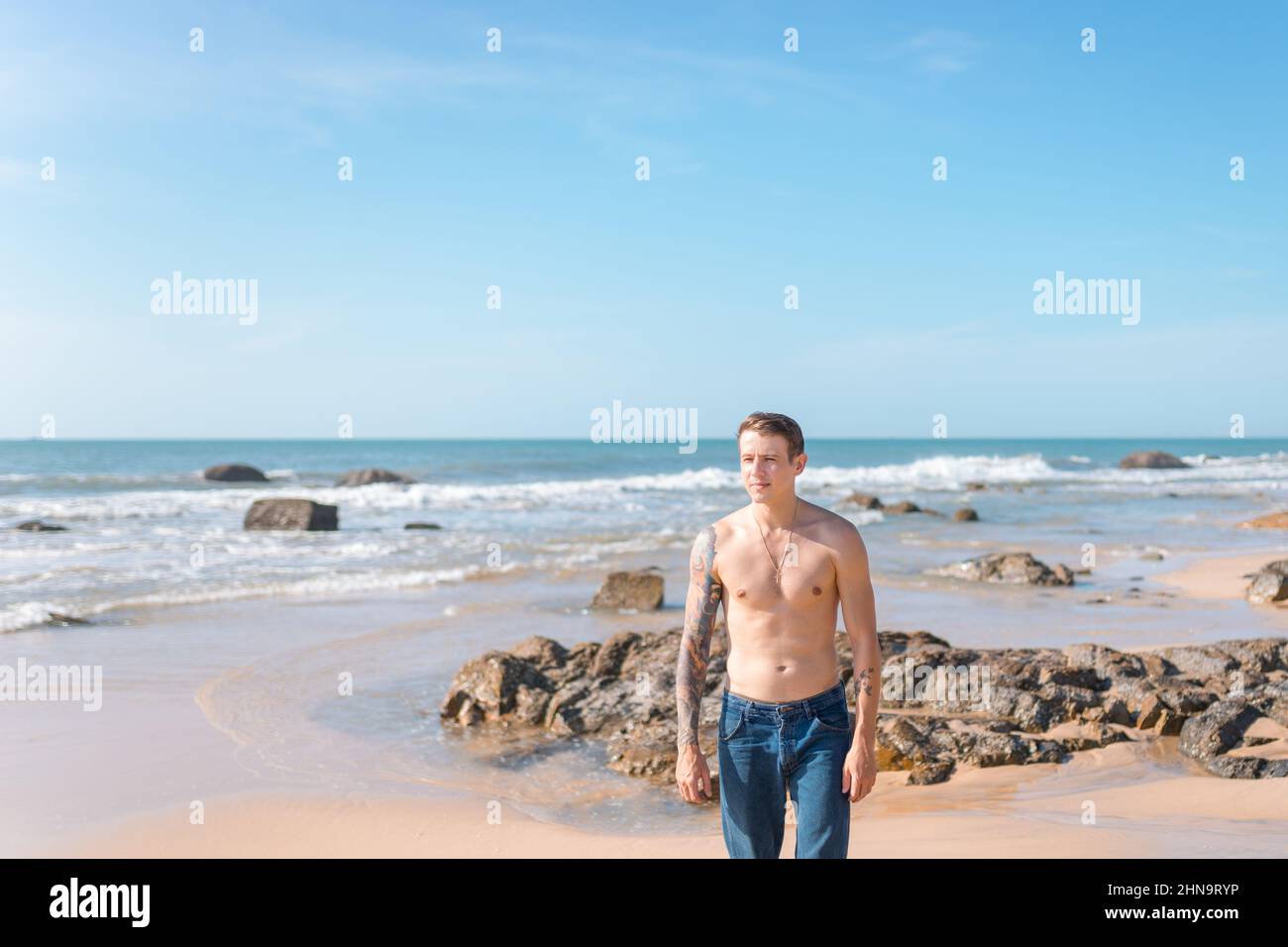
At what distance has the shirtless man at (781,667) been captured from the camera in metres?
3.72

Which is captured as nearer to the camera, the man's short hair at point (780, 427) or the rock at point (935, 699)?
the man's short hair at point (780, 427)

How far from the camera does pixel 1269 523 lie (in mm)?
26547

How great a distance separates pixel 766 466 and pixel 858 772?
3.70ft

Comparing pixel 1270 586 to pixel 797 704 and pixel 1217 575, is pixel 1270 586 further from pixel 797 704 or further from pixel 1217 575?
pixel 797 704

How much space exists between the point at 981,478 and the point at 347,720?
55391 millimetres

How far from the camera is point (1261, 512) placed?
109 feet

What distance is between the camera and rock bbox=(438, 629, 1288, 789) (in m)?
7.42

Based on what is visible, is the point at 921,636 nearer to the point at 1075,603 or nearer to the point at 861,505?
the point at 1075,603

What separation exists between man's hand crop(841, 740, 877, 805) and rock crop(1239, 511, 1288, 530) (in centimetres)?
2679

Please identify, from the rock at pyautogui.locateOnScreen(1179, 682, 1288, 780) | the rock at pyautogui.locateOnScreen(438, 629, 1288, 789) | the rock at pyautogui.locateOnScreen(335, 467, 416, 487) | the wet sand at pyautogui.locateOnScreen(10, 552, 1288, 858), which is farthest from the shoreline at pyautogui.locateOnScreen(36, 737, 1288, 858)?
the rock at pyautogui.locateOnScreen(335, 467, 416, 487)

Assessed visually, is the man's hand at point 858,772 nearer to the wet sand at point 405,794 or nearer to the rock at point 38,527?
the wet sand at point 405,794

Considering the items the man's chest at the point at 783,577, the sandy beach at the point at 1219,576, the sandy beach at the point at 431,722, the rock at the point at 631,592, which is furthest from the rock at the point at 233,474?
the man's chest at the point at 783,577

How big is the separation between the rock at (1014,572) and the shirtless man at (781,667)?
45.4 ft
